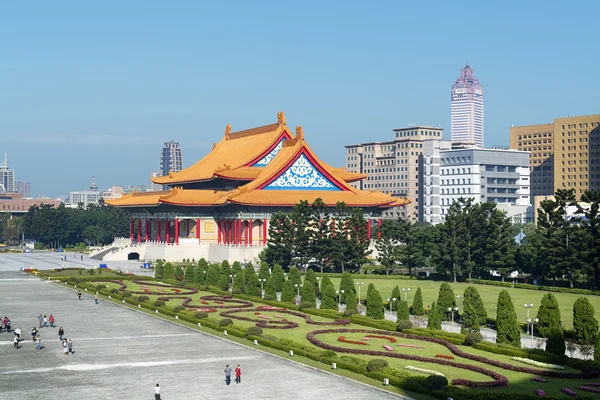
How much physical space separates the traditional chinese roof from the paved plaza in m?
48.3

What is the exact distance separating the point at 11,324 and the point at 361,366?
87.7 feet

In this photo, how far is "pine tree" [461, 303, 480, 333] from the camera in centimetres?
5172

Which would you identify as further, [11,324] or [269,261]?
[269,261]

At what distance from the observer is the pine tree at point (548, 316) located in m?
47.6

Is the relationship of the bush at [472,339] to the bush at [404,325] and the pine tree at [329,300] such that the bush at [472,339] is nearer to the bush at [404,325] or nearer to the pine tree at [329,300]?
the bush at [404,325]

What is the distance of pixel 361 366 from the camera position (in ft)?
136

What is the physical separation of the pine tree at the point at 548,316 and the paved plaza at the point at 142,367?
13436mm

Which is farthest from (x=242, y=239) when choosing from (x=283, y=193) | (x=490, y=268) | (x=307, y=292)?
(x=307, y=292)

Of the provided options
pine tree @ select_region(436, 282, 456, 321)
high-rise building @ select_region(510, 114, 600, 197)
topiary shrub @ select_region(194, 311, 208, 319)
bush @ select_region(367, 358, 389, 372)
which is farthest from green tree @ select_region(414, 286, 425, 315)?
high-rise building @ select_region(510, 114, 600, 197)

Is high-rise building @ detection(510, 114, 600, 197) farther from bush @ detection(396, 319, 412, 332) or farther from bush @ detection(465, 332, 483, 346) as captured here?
bush @ detection(465, 332, 483, 346)

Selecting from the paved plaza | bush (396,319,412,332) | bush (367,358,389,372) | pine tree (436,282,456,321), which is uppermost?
pine tree (436,282,456,321)

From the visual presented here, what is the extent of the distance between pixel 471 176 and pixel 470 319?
13146 cm

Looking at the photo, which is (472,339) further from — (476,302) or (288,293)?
(288,293)

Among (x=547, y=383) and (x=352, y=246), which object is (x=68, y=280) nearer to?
(x=352, y=246)
